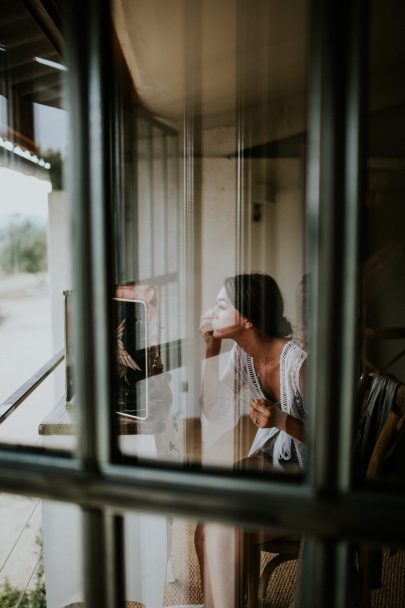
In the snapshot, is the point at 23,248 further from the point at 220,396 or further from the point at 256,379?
the point at 256,379

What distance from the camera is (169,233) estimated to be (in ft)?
11.2

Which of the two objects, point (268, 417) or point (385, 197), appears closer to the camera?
point (268, 417)

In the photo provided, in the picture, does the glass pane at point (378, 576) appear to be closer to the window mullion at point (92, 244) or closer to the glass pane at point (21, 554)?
the window mullion at point (92, 244)

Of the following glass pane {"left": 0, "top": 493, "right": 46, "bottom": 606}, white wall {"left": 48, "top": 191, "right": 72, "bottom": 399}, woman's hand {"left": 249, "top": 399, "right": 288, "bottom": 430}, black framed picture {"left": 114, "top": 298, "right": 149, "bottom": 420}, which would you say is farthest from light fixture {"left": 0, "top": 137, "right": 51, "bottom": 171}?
woman's hand {"left": 249, "top": 399, "right": 288, "bottom": 430}

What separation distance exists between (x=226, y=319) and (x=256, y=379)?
25 cm

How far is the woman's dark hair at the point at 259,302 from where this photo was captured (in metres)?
1.71

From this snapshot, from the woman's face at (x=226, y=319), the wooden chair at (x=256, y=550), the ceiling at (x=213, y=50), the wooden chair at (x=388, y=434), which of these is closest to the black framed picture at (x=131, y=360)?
the woman's face at (x=226, y=319)

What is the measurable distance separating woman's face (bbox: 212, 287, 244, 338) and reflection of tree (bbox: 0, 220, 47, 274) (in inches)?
42.5

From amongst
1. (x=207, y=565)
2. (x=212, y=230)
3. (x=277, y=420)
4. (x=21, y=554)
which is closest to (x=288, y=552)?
(x=207, y=565)

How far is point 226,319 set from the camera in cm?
179

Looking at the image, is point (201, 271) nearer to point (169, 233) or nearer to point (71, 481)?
point (169, 233)

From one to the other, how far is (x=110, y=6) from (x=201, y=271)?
10.3ft

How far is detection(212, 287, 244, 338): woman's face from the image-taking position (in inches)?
69.1

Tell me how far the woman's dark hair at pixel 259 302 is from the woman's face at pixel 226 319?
0.02 meters
